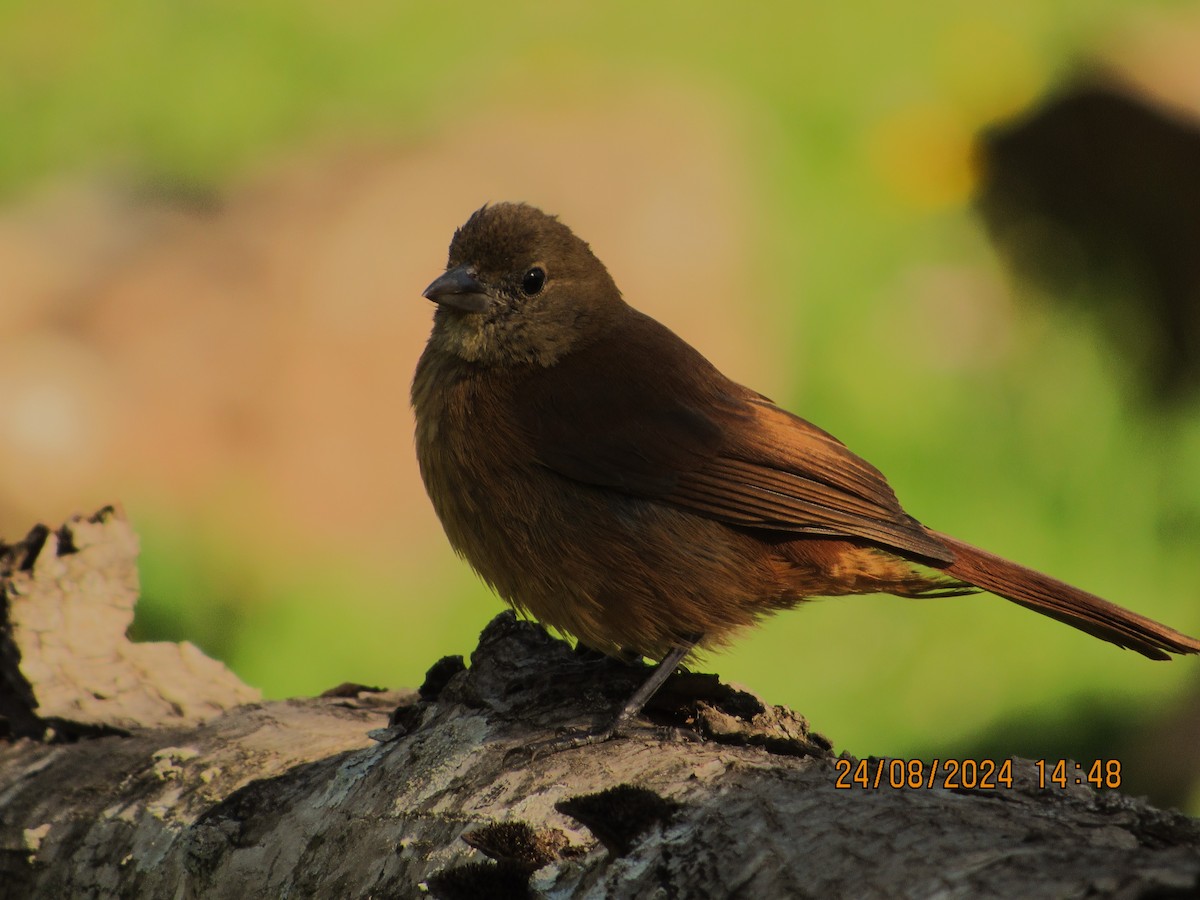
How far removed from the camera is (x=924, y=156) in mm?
7426

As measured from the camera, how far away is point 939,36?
7.93 m

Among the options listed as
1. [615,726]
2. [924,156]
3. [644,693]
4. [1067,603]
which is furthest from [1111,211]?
[615,726]

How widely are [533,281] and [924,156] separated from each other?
390 centimetres

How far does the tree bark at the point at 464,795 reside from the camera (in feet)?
6.51

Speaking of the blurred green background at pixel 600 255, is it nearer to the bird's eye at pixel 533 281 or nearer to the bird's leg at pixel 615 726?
the bird's eye at pixel 533 281

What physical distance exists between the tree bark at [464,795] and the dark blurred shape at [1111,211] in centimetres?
462

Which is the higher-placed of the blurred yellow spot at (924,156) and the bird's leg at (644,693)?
the blurred yellow spot at (924,156)

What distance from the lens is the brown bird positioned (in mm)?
3588

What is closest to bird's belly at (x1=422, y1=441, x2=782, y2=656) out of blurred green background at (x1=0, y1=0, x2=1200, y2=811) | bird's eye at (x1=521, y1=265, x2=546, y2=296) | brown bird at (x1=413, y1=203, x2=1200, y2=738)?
brown bird at (x1=413, y1=203, x2=1200, y2=738)

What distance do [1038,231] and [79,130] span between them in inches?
203

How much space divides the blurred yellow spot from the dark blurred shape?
120mm

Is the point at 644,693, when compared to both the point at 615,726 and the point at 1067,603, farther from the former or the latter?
the point at 1067,603

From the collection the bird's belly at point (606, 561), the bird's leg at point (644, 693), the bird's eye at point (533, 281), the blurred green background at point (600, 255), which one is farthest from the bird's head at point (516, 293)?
the blurred green background at point (600, 255)

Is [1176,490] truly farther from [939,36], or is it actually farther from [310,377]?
[310,377]
